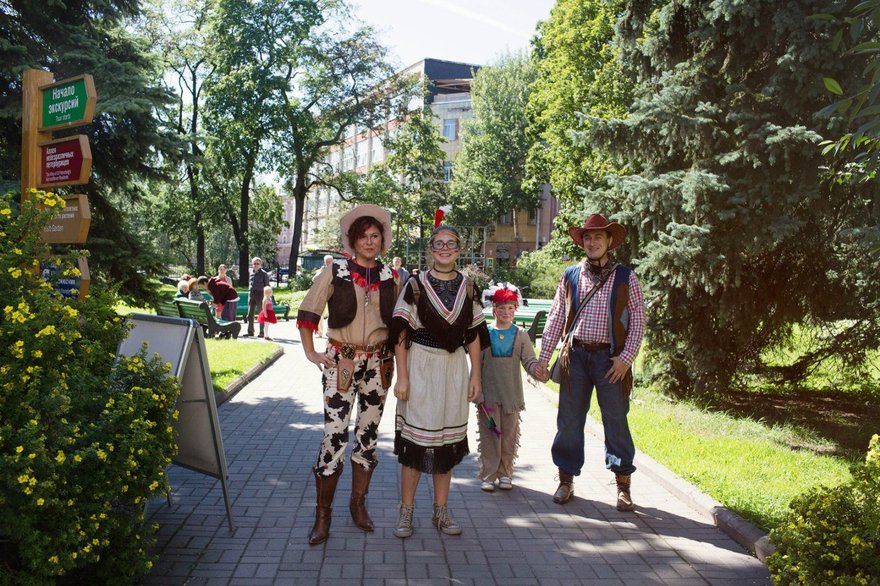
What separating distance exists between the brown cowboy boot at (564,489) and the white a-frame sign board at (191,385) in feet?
7.74

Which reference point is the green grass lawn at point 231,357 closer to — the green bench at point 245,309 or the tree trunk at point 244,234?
the green bench at point 245,309

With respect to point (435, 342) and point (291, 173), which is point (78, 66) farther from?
point (291, 173)

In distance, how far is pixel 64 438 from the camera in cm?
356

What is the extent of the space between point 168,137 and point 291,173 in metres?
33.8

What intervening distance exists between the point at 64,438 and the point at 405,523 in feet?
7.54

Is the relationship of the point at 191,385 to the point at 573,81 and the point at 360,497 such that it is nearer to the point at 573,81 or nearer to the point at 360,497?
the point at 360,497

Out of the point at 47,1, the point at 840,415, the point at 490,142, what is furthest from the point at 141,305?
the point at 490,142

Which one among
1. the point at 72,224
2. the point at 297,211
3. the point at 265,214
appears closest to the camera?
the point at 72,224

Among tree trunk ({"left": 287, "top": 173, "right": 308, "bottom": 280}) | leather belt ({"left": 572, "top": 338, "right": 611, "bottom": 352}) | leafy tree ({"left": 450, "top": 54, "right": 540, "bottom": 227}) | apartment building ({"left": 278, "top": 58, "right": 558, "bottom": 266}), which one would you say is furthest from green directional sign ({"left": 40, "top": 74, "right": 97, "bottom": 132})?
apartment building ({"left": 278, "top": 58, "right": 558, "bottom": 266})

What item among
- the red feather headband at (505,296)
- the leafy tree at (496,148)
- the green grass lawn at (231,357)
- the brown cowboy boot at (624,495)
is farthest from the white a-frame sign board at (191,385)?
the leafy tree at (496,148)

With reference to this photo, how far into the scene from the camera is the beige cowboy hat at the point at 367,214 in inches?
204

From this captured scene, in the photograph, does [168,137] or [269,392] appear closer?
[168,137]

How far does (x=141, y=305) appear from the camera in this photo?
34.3ft

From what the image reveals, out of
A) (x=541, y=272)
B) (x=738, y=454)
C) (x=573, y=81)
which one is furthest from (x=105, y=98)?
(x=541, y=272)
